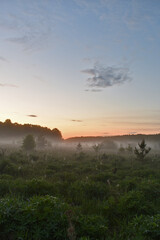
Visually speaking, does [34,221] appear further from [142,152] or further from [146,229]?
[142,152]

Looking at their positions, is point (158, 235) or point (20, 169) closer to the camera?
point (158, 235)

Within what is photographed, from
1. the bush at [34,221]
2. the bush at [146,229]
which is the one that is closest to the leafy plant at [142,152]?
the bush at [146,229]

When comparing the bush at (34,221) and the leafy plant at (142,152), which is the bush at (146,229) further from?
the leafy plant at (142,152)

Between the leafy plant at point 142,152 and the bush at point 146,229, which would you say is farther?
the leafy plant at point 142,152

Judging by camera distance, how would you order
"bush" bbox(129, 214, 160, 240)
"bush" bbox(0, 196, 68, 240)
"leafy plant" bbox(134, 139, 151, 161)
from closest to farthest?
1. "bush" bbox(0, 196, 68, 240)
2. "bush" bbox(129, 214, 160, 240)
3. "leafy plant" bbox(134, 139, 151, 161)

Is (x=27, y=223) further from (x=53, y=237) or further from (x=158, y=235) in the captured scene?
(x=158, y=235)

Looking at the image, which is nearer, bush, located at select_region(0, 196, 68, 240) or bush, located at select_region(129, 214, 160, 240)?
bush, located at select_region(0, 196, 68, 240)

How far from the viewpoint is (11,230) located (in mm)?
3896

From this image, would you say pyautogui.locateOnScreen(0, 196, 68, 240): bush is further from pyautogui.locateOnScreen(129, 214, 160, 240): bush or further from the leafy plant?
the leafy plant

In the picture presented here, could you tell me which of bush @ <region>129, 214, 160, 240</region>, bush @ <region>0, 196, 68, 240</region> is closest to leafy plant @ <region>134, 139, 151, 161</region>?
bush @ <region>129, 214, 160, 240</region>

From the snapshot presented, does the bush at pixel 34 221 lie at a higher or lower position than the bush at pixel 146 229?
higher

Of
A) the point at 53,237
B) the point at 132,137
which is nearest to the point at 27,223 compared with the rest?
the point at 53,237

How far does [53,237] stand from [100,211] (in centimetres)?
211

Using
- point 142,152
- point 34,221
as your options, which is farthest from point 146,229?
point 142,152
